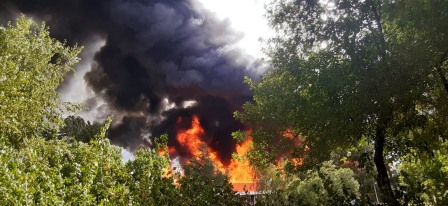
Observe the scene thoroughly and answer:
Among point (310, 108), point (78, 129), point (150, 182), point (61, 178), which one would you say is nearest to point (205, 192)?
point (150, 182)

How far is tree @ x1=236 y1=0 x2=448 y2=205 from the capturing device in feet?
40.1

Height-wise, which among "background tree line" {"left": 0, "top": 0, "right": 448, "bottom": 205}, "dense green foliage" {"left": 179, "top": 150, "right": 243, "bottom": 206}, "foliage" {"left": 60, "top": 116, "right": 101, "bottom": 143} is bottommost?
"dense green foliage" {"left": 179, "top": 150, "right": 243, "bottom": 206}

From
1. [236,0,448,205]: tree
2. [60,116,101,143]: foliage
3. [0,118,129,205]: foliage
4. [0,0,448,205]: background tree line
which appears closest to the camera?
[0,118,129,205]: foliage

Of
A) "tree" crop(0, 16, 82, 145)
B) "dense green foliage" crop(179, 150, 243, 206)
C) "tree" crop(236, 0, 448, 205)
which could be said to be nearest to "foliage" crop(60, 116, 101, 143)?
"tree" crop(0, 16, 82, 145)

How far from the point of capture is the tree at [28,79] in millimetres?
11703

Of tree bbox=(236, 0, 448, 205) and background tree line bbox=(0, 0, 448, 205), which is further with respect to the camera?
tree bbox=(236, 0, 448, 205)

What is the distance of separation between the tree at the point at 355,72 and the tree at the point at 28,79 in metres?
9.43

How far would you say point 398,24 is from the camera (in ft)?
40.5


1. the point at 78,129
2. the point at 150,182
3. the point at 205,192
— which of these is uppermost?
the point at 78,129

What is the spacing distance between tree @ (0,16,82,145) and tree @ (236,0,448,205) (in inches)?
371

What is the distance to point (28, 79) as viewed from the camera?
Answer: 13.7 meters

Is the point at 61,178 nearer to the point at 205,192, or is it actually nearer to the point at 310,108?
the point at 205,192

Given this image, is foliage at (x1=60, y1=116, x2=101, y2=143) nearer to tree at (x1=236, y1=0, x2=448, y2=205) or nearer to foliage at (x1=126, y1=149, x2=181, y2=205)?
tree at (x1=236, y1=0, x2=448, y2=205)

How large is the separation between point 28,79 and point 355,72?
11.9 m
